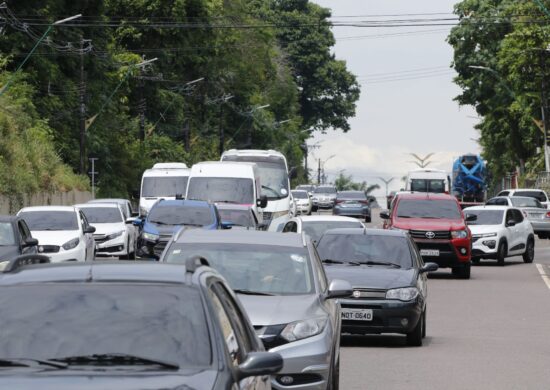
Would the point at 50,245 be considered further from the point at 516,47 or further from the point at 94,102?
the point at 516,47

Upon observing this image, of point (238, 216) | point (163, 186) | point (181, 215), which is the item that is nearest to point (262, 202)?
point (238, 216)

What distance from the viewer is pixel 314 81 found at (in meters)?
134

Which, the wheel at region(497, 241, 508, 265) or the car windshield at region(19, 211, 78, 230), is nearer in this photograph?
the car windshield at region(19, 211, 78, 230)

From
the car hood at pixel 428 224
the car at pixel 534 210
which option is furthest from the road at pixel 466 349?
the car at pixel 534 210

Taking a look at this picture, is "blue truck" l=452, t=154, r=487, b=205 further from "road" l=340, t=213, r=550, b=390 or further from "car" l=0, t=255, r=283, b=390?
"car" l=0, t=255, r=283, b=390

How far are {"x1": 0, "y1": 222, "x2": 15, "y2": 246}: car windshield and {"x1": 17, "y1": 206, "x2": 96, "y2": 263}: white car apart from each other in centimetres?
585

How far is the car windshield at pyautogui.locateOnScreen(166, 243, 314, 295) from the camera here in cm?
1285

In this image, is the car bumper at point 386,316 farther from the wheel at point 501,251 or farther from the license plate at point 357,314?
the wheel at point 501,251

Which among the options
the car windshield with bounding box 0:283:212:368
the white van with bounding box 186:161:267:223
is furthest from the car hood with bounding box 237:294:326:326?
the white van with bounding box 186:161:267:223

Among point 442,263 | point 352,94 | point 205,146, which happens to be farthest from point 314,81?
point 442,263

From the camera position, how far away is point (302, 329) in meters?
11.9

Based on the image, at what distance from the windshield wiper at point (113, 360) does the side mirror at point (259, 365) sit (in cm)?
31

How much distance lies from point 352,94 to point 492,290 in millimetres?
107750

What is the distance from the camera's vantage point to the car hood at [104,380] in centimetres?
641
